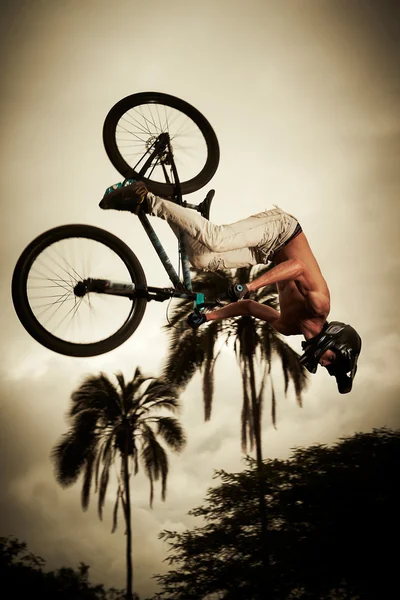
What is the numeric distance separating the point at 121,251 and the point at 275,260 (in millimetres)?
1311

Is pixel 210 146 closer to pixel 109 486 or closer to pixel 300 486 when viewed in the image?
pixel 109 486

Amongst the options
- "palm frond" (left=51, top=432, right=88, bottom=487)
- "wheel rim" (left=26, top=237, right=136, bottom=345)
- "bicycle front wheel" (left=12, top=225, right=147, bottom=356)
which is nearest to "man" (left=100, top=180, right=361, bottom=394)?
"bicycle front wheel" (left=12, top=225, right=147, bottom=356)

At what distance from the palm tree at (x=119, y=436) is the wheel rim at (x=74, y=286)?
81 cm

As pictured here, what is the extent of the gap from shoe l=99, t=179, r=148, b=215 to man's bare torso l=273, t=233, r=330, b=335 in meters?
1.28

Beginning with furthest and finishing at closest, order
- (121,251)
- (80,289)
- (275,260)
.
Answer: (275,260) → (121,251) → (80,289)

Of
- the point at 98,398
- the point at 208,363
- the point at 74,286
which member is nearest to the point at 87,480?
the point at 98,398

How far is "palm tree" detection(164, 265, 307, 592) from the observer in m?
6.32

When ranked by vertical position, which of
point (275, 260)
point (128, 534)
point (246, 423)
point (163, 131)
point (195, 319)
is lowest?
point (128, 534)

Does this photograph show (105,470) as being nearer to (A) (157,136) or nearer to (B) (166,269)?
(B) (166,269)

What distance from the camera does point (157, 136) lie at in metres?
4.70

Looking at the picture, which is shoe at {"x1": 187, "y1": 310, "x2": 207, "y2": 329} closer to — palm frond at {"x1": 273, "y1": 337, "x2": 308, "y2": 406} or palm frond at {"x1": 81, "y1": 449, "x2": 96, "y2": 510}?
palm frond at {"x1": 273, "y1": 337, "x2": 308, "y2": 406}

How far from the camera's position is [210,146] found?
14.7 feet

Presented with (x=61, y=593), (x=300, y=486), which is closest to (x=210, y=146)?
(x=300, y=486)

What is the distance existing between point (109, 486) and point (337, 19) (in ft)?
20.6
